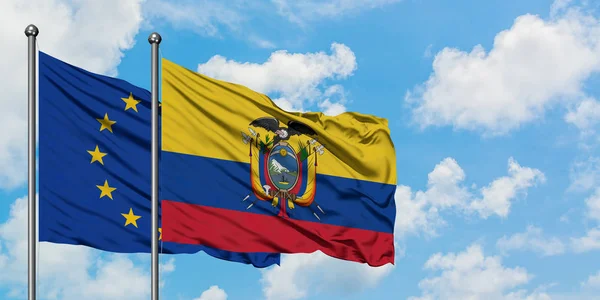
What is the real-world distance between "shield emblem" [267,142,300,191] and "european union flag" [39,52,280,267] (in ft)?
6.00

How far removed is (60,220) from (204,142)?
9.43 feet

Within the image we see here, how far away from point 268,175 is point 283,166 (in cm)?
51

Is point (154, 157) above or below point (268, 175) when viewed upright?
below

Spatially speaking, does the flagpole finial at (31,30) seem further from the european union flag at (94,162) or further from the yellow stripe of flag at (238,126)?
the yellow stripe of flag at (238,126)

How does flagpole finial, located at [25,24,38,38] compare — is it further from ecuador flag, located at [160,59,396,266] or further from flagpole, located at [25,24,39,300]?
ecuador flag, located at [160,59,396,266]

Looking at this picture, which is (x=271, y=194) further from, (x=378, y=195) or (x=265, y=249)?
(x=378, y=195)

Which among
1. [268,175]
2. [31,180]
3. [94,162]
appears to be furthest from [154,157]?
[268,175]

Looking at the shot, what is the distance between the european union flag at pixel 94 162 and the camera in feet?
56.7

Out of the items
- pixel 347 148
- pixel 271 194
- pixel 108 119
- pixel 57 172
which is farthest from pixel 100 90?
pixel 347 148

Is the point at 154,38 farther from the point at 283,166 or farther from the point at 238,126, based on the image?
the point at 283,166

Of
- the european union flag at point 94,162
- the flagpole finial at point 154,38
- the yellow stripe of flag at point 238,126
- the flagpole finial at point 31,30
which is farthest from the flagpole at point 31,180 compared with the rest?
the yellow stripe of flag at point 238,126

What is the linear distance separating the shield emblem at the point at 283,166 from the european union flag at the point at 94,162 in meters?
1.83

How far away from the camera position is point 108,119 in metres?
18.2

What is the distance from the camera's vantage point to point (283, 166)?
2003 cm
